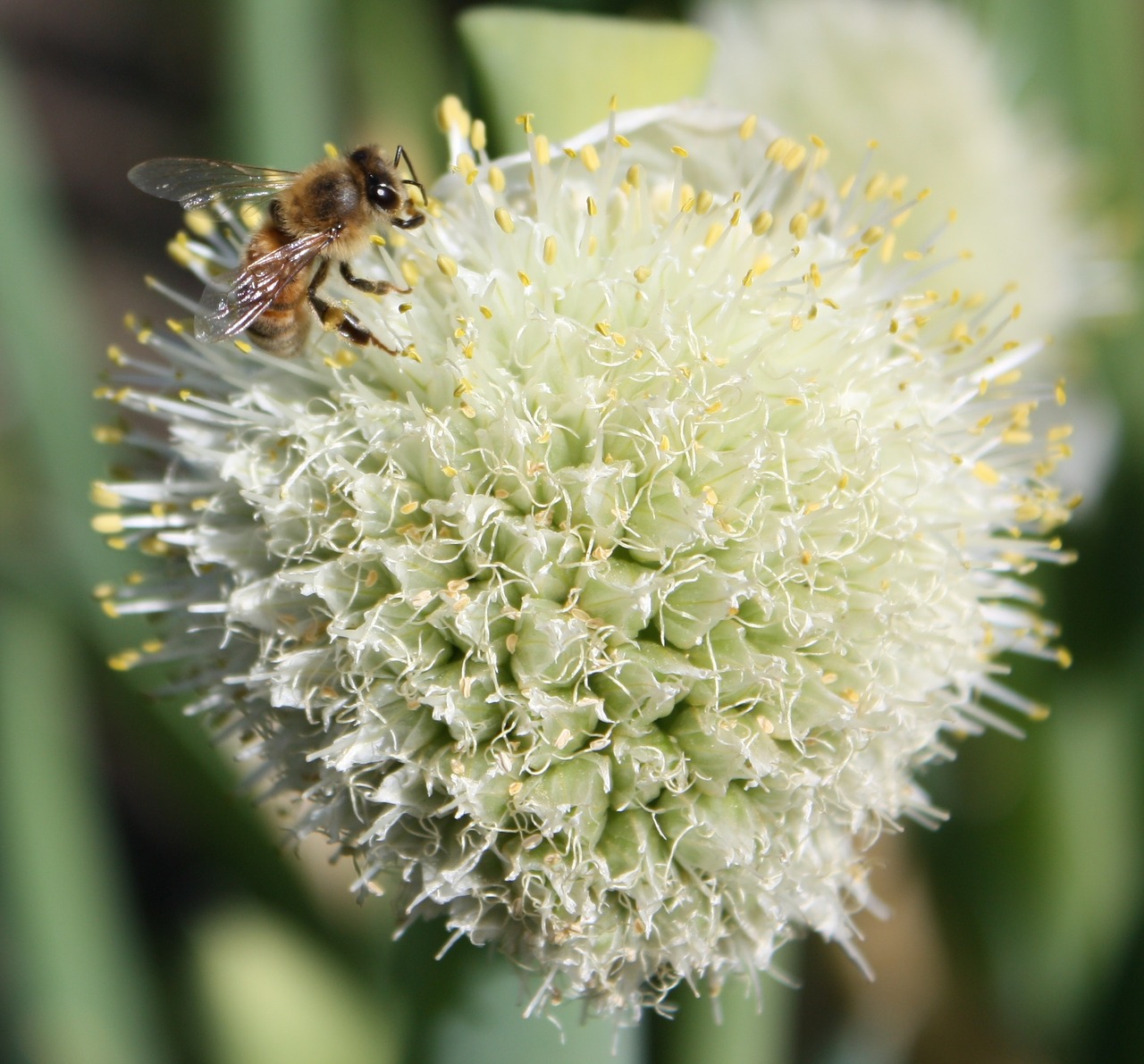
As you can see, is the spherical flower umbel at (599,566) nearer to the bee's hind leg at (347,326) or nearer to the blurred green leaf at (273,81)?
the bee's hind leg at (347,326)

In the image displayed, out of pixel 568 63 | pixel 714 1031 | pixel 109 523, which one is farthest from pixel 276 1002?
pixel 568 63

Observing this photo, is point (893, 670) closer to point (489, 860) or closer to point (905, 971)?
point (489, 860)

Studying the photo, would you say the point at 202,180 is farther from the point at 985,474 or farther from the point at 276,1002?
the point at 276,1002

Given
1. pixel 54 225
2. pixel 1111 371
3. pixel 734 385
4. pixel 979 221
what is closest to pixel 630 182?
pixel 734 385

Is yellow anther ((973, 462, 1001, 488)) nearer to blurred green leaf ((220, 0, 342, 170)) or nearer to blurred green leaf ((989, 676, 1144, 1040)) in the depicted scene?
blurred green leaf ((989, 676, 1144, 1040))

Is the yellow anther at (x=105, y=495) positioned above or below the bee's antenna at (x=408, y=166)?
below

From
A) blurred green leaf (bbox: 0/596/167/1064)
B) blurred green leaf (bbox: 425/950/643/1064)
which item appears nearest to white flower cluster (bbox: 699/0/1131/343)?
blurred green leaf (bbox: 425/950/643/1064)

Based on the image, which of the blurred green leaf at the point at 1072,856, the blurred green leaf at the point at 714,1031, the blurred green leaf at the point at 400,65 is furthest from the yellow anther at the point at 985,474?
the blurred green leaf at the point at 400,65
